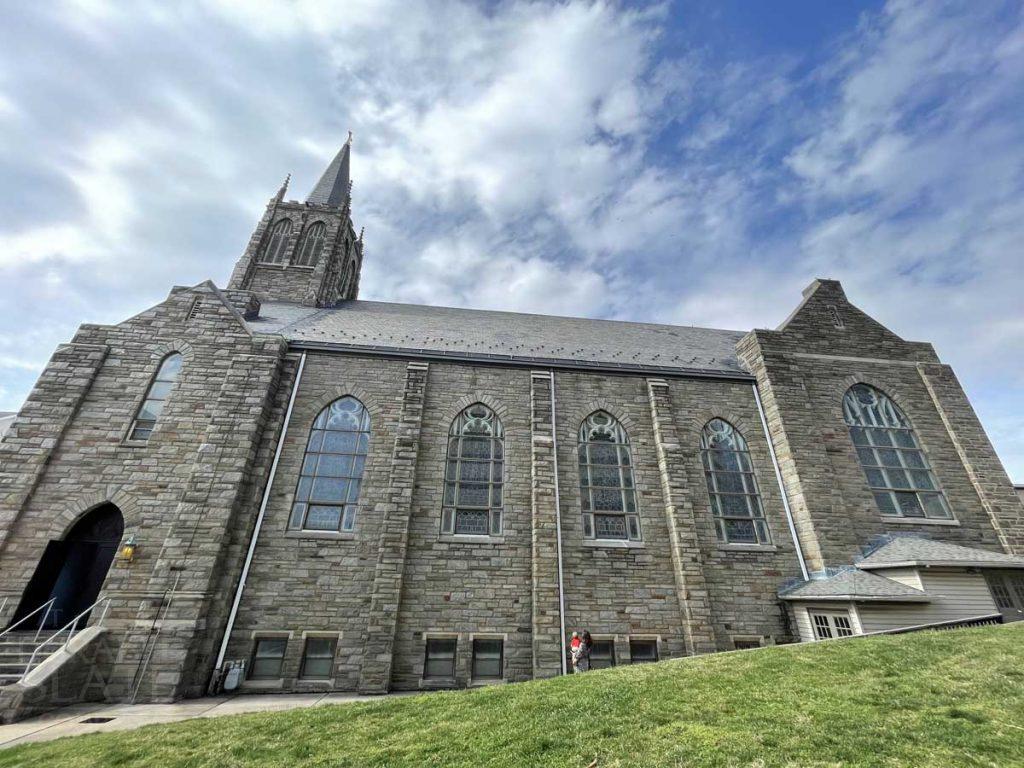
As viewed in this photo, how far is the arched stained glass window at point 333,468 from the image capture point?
12.0 meters

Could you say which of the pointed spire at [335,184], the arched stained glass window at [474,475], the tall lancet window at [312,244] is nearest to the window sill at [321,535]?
the arched stained glass window at [474,475]

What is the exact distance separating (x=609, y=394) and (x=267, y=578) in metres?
11.0

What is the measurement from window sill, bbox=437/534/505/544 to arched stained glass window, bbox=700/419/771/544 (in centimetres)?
652

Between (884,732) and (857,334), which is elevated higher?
(857,334)

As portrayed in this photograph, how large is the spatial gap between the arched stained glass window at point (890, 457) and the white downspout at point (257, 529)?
17.7 metres

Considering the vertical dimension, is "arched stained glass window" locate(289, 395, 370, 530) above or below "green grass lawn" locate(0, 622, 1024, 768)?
above

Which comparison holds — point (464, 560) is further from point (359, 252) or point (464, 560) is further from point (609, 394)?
point (359, 252)

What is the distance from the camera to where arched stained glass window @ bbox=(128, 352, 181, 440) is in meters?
12.2

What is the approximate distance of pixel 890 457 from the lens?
47.0ft

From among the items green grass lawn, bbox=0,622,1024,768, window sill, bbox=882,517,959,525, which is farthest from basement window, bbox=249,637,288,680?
window sill, bbox=882,517,959,525

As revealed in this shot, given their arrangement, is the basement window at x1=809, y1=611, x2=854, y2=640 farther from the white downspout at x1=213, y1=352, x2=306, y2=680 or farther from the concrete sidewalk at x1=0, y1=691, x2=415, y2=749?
the white downspout at x1=213, y1=352, x2=306, y2=680

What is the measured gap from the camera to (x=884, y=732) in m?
4.56

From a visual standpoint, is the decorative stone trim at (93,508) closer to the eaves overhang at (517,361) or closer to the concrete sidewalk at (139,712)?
the concrete sidewalk at (139,712)

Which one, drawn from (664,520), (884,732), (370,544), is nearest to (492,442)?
(370,544)
